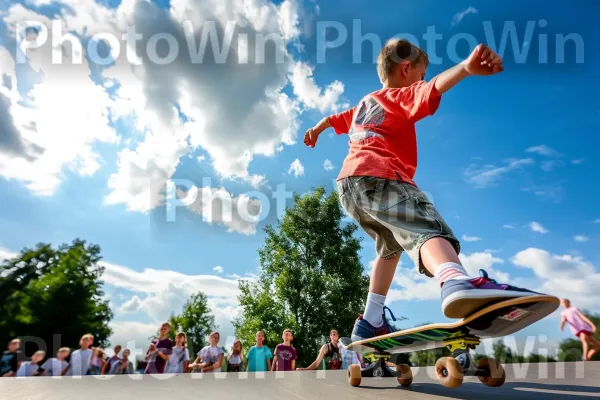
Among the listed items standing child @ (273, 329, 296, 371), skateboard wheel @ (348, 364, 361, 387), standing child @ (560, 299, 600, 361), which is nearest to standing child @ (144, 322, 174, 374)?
standing child @ (273, 329, 296, 371)

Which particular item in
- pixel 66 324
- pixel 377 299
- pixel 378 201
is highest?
pixel 378 201

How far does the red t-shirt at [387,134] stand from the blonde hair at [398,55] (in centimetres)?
24

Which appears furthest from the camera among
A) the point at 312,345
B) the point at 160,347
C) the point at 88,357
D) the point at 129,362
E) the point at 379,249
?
the point at 312,345

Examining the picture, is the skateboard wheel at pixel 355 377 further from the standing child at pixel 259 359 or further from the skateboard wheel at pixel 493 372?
the standing child at pixel 259 359

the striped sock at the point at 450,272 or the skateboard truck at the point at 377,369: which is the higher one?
the striped sock at the point at 450,272

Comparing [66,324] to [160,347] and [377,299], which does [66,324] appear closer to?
[160,347]

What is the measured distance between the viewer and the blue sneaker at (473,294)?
4.70ft

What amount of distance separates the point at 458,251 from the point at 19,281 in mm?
36864

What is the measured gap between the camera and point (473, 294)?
1.45 metres

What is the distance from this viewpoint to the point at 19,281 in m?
30.7

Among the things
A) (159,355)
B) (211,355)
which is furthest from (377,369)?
(159,355)

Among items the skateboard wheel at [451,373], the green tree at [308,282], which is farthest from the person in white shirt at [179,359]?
the green tree at [308,282]

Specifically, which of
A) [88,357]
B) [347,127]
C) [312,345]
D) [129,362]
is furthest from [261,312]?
[347,127]

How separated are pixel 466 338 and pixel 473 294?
18.1 inches
